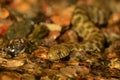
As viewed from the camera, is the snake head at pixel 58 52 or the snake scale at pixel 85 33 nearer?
the snake head at pixel 58 52

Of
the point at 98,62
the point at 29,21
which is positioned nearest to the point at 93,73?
the point at 98,62

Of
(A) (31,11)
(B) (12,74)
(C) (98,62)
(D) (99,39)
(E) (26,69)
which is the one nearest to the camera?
(B) (12,74)

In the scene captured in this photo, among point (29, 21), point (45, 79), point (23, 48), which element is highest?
point (29, 21)

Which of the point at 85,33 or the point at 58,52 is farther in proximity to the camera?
the point at 85,33

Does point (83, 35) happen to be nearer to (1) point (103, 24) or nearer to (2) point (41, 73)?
(1) point (103, 24)

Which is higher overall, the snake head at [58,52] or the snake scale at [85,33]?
the snake scale at [85,33]

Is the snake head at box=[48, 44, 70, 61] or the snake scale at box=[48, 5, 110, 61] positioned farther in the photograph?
the snake scale at box=[48, 5, 110, 61]

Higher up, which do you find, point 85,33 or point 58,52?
point 85,33

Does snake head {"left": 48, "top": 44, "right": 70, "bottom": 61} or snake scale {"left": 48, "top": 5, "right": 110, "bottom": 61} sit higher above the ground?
snake scale {"left": 48, "top": 5, "right": 110, "bottom": 61}
